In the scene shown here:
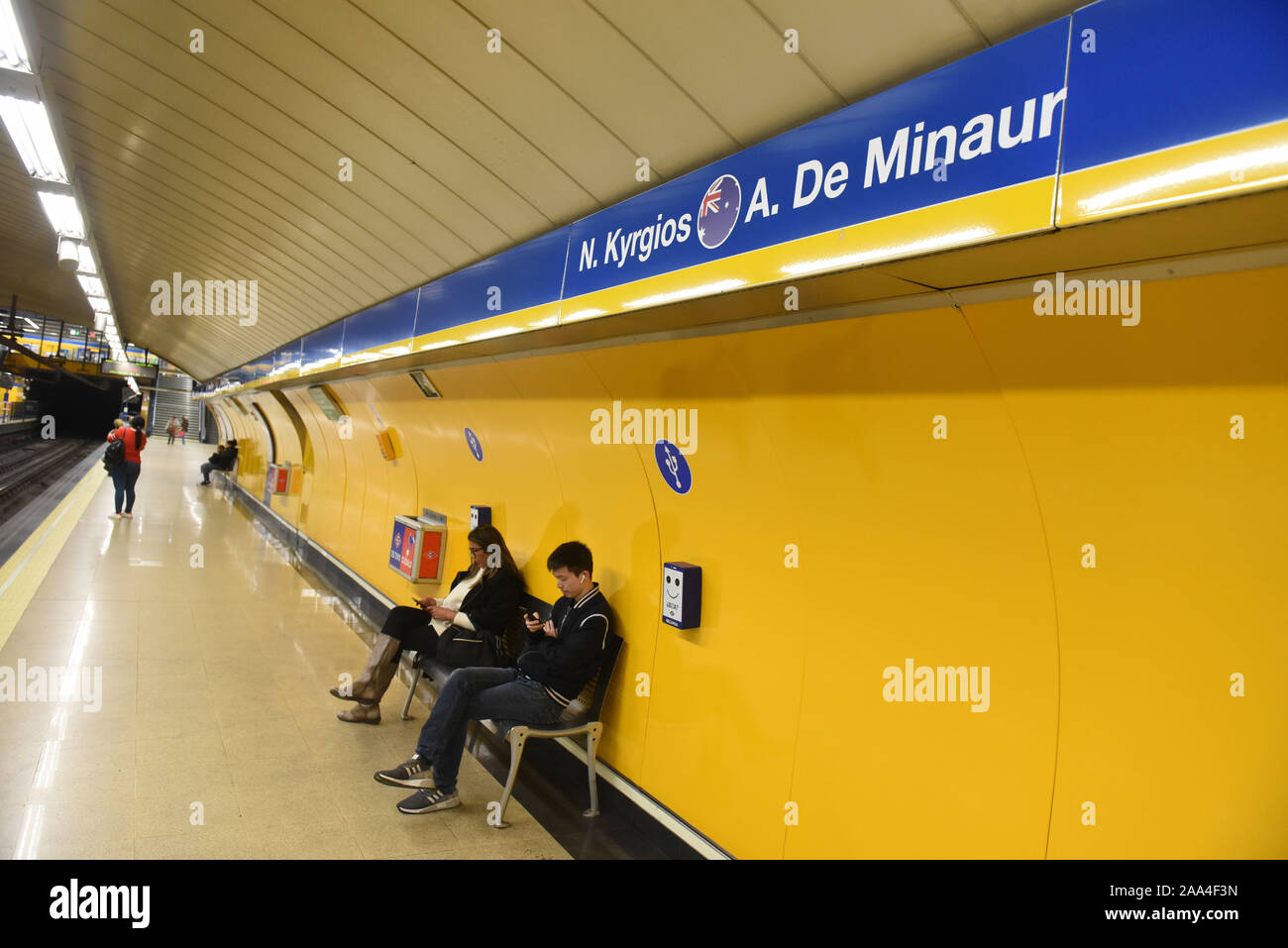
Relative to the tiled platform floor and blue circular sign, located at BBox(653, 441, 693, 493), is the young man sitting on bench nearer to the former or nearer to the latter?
the tiled platform floor

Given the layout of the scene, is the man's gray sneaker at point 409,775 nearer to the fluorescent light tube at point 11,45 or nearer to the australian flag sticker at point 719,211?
the australian flag sticker at point 719,211

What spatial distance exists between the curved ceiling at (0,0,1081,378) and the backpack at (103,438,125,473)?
6868mm

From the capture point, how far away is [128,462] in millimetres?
12391

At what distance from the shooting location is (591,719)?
165 inches

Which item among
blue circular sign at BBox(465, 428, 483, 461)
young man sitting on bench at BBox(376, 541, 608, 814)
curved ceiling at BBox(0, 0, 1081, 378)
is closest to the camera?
curved ceiling at BBox(0, 0, 1081, 378)

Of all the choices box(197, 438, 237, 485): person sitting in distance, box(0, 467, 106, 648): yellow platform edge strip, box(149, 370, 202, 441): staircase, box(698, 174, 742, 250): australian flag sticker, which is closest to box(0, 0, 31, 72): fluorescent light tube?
box(698, 174, 742, 250): australian flag sticker

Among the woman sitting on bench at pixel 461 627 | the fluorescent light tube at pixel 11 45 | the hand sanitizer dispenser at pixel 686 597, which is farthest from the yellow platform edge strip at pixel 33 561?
the hand sanitizer dispenser at pixel 686 597

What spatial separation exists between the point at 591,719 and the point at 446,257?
294 cm

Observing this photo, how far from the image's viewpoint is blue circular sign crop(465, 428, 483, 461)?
605 centimetres

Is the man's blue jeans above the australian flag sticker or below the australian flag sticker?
below

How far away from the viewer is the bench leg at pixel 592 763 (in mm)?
4059

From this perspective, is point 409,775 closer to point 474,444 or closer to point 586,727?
point 586,727
